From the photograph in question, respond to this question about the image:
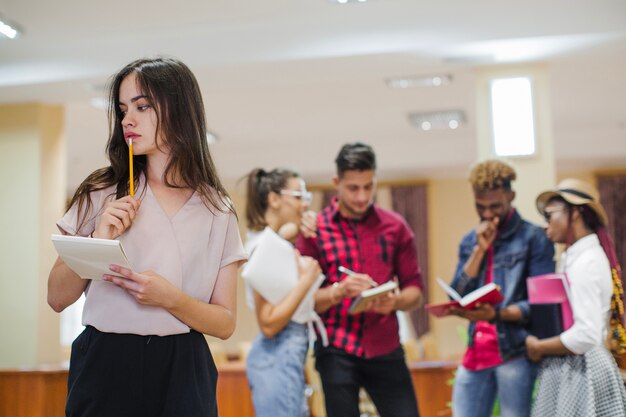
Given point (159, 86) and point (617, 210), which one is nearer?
point (159, 86)

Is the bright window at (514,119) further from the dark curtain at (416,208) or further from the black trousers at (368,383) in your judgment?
the dark curtain at (416,208)

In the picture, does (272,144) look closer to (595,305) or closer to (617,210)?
(617,210)

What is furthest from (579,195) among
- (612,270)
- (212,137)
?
(212,137)

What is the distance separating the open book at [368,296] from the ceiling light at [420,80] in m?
3.19

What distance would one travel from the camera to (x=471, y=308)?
322 cm

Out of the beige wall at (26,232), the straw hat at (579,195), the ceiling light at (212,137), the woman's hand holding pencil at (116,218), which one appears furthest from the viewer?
the ceiling light at (212,137)

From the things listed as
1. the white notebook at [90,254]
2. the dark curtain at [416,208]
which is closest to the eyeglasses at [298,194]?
the white notebook at [90,254]

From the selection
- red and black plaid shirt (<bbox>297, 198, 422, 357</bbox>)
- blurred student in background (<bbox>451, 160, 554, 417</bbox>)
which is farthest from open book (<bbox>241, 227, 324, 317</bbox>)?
blurred student in background (<bbox>451, 160, 554, 417</bbox>)

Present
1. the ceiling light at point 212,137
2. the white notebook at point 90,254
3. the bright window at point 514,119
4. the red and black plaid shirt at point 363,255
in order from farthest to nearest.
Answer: the ceiling light at point 212,137
the bright window at point 514,119
the red and black plaid shirt at point 363,255
the white notebook at point 90,254

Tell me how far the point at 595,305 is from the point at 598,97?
560 cm

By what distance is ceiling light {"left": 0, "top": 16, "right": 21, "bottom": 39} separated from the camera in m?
5.14

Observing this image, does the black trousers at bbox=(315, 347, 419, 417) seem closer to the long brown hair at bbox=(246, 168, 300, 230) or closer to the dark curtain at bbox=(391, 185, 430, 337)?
the long brown hair at bbox=(246, 168, 300, 230)

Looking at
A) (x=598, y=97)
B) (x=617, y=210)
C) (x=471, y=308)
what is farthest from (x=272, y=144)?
(x=471, y=308)

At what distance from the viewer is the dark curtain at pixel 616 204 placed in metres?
10.8
